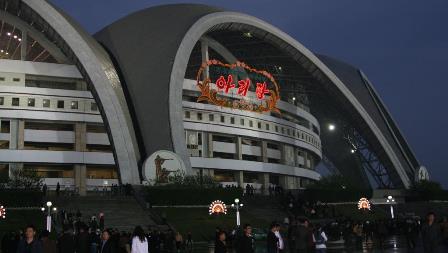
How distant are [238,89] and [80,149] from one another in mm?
21085

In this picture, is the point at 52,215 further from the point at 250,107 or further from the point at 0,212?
the point at 250,107

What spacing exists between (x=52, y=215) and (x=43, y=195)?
4.87 metres

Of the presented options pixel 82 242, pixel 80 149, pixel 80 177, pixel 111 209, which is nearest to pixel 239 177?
pixel 80 177

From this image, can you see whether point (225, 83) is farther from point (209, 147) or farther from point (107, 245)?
point (107, 245)

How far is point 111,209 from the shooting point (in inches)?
1791

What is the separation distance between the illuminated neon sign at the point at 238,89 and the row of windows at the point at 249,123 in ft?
6.10

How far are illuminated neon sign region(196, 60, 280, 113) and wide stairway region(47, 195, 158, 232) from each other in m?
22.9

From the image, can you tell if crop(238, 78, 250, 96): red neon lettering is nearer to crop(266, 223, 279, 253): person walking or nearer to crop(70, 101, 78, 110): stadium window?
crop(70, 101, 78, 110): stadium window

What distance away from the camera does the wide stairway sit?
42.5 metres

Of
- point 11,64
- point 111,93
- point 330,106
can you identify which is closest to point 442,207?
point 330,106

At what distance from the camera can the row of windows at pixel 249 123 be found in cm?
7088

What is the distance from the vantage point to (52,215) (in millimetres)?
42344

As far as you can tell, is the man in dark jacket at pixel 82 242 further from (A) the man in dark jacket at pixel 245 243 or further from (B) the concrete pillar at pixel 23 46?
(B) the concrete pillar at pixel 23 46

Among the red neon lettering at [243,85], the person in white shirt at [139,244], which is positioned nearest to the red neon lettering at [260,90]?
the red neon lettering at [243,85]
